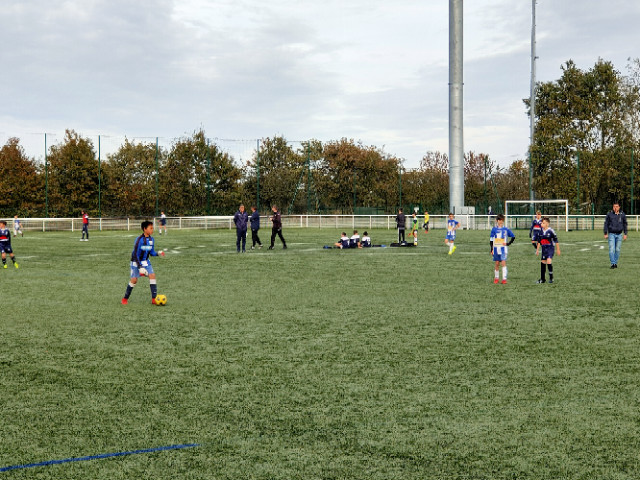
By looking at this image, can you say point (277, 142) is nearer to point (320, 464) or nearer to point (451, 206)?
point (451, 206)

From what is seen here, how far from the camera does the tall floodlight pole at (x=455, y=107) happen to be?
47625 mm

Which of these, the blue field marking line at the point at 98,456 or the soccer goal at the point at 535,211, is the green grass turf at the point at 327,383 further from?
the soccer goal at the point at 535,211

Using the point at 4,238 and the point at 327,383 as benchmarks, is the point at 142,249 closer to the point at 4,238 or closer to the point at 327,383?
the point at 327,383

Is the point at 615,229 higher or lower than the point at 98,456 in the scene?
higher

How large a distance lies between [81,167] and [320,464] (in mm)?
54248

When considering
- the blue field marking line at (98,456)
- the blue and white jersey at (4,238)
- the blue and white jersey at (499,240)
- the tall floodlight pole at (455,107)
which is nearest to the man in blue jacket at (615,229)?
the blue and white jersey at (499,240)

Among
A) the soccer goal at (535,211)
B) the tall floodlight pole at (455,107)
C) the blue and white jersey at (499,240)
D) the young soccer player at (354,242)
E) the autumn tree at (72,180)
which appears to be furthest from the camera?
the autumn tree at (72,180)

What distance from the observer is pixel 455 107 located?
48.8 meters

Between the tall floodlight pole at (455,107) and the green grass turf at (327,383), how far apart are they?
36.4 m

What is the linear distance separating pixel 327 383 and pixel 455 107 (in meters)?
44.9

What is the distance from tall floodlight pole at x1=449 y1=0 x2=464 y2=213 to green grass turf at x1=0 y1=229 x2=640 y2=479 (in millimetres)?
36431

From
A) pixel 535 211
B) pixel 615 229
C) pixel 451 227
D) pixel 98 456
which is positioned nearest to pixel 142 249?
pixel 98 456

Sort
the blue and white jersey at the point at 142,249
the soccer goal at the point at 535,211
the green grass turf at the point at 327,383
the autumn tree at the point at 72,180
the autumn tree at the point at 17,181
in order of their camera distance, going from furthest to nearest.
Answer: the autumn tree at the point at 17,181 → the autumn tree at the point at 72,180 → the soccer goal at the point at 535,211 → the blue and white jersey at the point at 142,249 → the green grass turf at the point at 327,383

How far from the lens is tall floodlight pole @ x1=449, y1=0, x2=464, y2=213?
47625 mm
